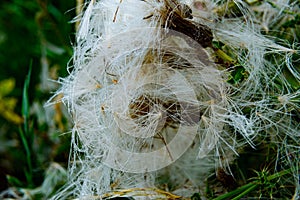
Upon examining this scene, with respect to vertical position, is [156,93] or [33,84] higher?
[156,93]

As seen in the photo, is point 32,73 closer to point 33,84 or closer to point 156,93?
point 33,84

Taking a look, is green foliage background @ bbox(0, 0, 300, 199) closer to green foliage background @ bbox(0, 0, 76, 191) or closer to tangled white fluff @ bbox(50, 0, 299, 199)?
green foliage background @ bbox(0, 0, 76, 191)

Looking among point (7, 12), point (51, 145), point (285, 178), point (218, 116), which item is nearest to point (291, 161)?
point (285, 178)

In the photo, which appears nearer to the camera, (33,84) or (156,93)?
(156,93)

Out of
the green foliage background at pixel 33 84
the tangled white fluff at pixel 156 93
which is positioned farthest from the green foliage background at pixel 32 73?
the tangled white fluff at pixel 156 93

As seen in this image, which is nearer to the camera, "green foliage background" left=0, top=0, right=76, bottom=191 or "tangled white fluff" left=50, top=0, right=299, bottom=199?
"tangled white fluff" left=50, top=0, right=299, bottom=199

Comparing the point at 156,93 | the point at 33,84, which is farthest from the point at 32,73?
the point at 156,93

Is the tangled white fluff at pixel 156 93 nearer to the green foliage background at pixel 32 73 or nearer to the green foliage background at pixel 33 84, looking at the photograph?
the green foliage background at pixel 33 84

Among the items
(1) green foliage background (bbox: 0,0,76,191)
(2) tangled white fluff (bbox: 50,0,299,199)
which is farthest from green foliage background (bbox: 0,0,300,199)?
(2) tangled white fluff (bbox: 50,0,299,199)

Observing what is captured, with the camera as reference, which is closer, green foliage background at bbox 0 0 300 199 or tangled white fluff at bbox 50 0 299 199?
tangled white fluff at bbox 50 0 299 199
